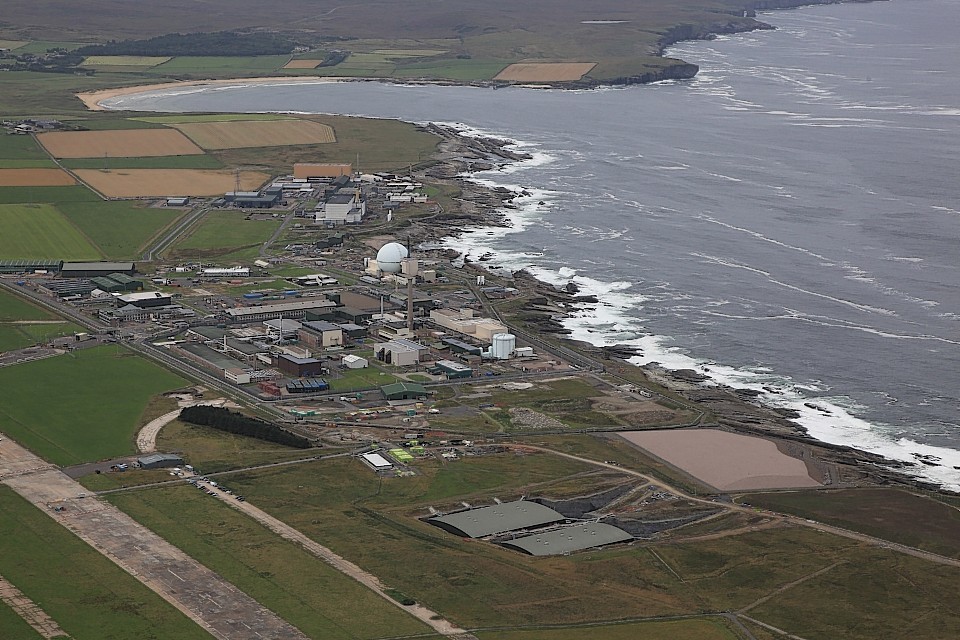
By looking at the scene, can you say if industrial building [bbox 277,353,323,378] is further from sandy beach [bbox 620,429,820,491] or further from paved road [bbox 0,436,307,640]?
sandy beach [bbox 620,429,820,491]

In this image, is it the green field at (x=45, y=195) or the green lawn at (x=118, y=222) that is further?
the green field at (x=45, y=195)

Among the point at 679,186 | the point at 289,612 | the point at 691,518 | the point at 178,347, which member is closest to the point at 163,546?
the point at 289,612

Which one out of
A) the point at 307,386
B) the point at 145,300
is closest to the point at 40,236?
the point at 145,300

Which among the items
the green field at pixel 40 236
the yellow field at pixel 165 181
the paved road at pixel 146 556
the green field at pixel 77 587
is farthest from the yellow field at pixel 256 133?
the green field at pixel 77 587

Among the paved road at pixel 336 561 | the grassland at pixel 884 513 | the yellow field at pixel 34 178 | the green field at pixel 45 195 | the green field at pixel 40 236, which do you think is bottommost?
the grassland at pixel 884 513

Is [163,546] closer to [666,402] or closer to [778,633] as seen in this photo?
[778,633]

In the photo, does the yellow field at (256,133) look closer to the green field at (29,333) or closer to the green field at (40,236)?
the green field at (40,236)

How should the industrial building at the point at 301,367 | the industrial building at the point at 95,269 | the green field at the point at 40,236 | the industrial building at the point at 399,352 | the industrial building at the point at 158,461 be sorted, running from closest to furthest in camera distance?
the industrial building at the point at 158,461 < the industrial building at the point at 301,367 < the industrial building at the point at 399,352 < the industrial building at the point at 95,269 < the green field at the point at 40,236
